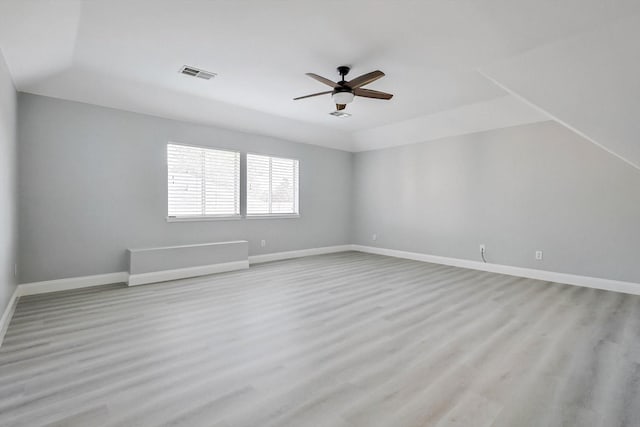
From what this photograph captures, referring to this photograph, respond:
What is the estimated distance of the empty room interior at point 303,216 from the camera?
6.43 ft

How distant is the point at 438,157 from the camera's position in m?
6.12

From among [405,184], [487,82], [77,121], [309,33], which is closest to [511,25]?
[487,82]

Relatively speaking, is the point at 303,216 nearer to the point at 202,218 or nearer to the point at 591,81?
the point at 202,218

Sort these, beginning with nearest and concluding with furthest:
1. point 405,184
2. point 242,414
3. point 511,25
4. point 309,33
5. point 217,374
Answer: point 242,414 < point 217,374 < point 511,25 < point 309,33 < point 405,184

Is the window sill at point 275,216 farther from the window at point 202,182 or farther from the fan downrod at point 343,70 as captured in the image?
the fan downrod at point 343,70

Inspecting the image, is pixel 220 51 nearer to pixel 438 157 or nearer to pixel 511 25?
pixel 511 25

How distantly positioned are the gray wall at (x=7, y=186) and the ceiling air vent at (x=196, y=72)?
1627mm

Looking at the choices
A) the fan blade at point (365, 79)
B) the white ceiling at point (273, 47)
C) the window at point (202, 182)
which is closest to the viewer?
the white ceiling at point (273, 47)

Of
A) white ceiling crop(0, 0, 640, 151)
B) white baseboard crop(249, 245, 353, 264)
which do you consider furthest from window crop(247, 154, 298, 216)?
white ceiling crop(0, 0, 640, 151)

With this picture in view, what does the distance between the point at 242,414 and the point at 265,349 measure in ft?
2.60

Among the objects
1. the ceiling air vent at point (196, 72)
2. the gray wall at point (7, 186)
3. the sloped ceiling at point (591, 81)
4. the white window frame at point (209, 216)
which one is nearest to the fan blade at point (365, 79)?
the sloped ceiling at point (591, 81)

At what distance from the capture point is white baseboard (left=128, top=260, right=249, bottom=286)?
4367 millimetres

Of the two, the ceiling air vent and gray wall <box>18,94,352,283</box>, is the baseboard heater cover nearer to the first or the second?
gray wall <box>18,94,352,283</box>

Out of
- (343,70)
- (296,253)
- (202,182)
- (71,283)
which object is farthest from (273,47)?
(296,253)
